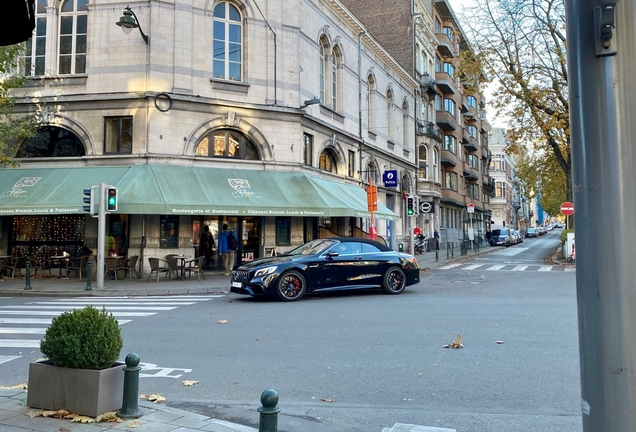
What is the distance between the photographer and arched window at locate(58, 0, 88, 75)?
20078mm

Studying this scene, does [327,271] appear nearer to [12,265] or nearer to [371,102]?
[12,265]

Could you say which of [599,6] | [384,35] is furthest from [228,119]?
[384,35]

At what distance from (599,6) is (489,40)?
27.2 meters

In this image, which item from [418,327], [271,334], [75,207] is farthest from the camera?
[75,207]

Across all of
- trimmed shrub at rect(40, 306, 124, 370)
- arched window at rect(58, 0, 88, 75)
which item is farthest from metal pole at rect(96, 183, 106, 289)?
trimmed shrub at rect(40, 306, 124, 370)

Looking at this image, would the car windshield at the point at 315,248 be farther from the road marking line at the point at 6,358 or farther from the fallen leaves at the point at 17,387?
the fallen leaves at the point at 17,387

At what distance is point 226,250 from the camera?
64.4 feet

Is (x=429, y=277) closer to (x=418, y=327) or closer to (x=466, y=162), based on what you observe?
(x=418, y=327)

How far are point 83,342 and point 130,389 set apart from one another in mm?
592

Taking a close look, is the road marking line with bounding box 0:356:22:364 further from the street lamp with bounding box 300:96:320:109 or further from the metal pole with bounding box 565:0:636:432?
the street lamp with bounding box 300:96:320:109

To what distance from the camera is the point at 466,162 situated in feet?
185

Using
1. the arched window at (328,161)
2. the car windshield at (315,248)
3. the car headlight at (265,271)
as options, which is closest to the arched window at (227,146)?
the arched window at (328,161)

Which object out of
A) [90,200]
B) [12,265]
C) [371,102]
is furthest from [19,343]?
[371,102]

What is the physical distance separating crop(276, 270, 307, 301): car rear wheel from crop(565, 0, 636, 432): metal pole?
1044 cm
